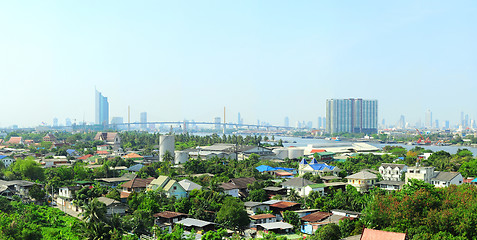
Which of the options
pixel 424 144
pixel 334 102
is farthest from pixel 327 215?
pixel 334 102

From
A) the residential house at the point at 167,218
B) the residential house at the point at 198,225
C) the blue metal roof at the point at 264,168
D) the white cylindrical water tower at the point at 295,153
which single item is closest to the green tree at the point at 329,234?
the residential house at the point at 198,225

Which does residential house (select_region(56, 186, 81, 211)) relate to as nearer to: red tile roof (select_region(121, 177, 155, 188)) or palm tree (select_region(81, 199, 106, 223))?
red tile roof (select_region(121, 177, 155, 188))

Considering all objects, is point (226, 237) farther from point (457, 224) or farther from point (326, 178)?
point (326, 178)

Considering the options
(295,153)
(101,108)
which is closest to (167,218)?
(295,153)

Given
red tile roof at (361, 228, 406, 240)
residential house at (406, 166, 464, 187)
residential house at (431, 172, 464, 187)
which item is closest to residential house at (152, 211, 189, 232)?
red tile roof at (361, 228, 406, 240)

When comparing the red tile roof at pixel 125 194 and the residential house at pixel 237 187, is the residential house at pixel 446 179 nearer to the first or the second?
the residential house at pixel 237 187

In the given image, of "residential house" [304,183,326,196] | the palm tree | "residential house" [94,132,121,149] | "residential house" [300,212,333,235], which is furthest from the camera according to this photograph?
"residential house" [94,132,121,149]
